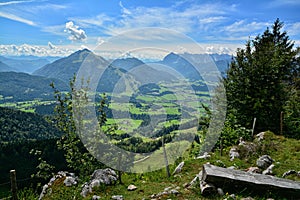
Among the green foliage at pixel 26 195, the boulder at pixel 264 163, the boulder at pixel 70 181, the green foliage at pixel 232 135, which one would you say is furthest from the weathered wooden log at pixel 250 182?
the green foliage at pixel 232 135

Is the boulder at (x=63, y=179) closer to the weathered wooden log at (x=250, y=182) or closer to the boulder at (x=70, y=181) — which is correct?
the boulder at (x=70, y=181)

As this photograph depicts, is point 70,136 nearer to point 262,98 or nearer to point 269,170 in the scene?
point 269,170

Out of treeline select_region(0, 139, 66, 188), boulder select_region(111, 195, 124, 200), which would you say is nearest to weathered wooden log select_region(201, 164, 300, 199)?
boulder select_region(111, 195, 124, 200)

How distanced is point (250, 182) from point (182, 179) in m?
2.90

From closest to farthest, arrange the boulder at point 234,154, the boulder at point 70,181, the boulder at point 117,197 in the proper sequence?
the boulder at point 117,197 < the boulder at point 70,181 < the boulder at point 234,154

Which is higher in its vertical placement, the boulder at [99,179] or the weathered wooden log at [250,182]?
the weathered wooden log at [250,182]

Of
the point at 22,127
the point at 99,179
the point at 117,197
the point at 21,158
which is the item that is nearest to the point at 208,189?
the point at 117,197

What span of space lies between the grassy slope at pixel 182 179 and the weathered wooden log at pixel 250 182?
0.66ft

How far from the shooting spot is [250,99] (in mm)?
16375

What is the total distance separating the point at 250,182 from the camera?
6.64m

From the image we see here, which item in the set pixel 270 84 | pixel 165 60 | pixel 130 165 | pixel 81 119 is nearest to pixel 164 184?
pixel 130 165

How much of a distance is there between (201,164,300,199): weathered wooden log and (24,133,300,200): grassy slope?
0.20 meters

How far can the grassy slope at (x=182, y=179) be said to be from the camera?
7.83m

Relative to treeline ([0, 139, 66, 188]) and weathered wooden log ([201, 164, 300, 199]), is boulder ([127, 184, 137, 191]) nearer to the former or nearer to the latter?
weathered wooden log ([201, 164, 300, 199])
